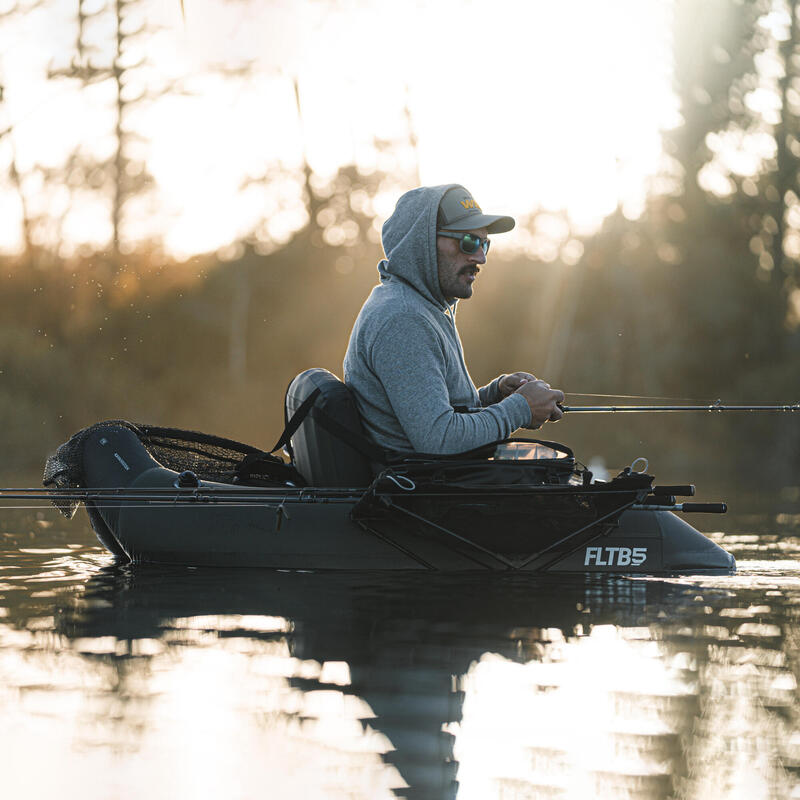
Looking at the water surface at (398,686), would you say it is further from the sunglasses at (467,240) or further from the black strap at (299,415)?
the sunglasses at (467,240)

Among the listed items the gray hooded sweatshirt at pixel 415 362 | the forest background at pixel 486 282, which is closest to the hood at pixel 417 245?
the gray hooded sweatshirt at pixel 415 362

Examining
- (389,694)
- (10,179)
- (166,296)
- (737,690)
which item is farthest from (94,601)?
(166,296)

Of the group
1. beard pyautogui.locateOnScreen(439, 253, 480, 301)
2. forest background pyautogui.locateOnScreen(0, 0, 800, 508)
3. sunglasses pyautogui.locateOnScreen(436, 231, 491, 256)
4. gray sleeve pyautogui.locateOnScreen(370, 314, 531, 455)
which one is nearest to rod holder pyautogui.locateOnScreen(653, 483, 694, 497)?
gray sleeve pyautogui.locateOnScreen(370, 314, 531, 455)

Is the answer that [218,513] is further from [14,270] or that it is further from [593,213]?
[593,213]

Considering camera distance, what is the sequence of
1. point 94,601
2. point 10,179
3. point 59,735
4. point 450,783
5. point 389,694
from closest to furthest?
1. point 450,783
2. point 59,735
3. point 389,694
4. point 94,601
5. point 10,179

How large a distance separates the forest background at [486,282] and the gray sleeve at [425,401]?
1871 centimetres

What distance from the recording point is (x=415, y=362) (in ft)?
17.3

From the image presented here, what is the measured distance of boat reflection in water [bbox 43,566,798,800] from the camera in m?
2.77

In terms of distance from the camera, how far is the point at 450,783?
2699 mm

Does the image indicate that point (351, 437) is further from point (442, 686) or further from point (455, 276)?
point (442, 686)

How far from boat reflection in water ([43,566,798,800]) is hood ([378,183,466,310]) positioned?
4.53 ft

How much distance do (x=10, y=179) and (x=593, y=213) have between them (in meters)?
12.7

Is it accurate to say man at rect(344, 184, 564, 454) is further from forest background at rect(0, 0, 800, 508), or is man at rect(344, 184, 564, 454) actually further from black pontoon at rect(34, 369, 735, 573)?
forest background at rect(0, 0, 800, 508)

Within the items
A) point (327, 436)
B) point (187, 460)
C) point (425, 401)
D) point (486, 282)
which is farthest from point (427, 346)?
point (486, 282)
